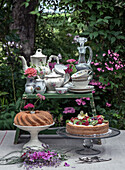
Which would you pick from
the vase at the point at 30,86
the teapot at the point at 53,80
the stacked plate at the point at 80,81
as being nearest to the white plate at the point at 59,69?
the teapot at the point at 53,80

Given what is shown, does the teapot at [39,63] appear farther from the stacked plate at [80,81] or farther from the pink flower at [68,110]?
the pink flower at [68,110]

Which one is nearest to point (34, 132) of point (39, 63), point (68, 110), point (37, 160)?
point (37, 160)

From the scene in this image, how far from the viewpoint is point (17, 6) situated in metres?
5.49

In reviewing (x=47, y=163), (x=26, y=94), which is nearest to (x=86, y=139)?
(x=47, y=163)

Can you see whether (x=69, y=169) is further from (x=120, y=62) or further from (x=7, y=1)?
(x=7, y=1)

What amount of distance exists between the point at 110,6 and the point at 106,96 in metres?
1.40

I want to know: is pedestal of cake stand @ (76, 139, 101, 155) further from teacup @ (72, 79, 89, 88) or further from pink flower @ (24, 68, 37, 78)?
pink flower @ (24, 68, 37, 78)

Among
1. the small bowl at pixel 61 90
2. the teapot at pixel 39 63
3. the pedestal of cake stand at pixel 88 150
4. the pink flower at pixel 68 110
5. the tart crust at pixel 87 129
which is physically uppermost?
the teapot at pixel 39 63

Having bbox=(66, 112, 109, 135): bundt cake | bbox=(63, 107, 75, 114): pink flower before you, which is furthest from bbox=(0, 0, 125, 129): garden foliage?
bbox=(66, 112, 109, 135): bundt cake

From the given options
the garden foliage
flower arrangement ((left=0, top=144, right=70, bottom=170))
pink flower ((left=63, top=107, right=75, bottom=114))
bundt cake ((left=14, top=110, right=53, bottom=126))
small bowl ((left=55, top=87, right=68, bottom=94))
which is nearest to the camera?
flower arrangement ((left=0, top=144, right=70, bottom=170))

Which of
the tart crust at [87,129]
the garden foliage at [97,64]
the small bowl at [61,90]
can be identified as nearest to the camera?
the tart crust at [87,129]

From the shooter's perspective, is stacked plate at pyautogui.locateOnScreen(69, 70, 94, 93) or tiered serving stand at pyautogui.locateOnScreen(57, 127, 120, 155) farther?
stacked plate at pyautogui.locateOnScreen(69, 70, 94, 93)

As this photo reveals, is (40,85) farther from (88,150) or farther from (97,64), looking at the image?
(97,64)

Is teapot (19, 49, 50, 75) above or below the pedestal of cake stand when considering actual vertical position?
above
